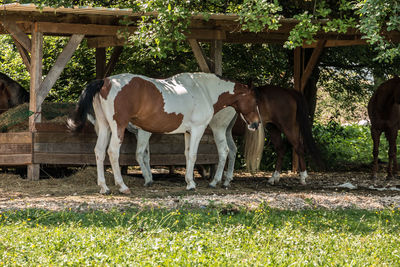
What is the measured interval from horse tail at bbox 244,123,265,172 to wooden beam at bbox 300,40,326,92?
2.37 m

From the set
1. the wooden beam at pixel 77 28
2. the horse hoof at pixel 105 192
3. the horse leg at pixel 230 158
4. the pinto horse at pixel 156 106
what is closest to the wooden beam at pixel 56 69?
the wooden beam at pixel 77 28

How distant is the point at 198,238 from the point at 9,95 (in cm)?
711

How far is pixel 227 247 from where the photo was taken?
206 inches

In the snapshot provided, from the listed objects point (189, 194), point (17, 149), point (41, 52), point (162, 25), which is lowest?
point (189, 194)

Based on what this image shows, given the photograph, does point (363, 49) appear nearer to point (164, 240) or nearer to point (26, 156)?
point (26, 156)

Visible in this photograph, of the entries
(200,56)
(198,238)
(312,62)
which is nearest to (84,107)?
(200,56)

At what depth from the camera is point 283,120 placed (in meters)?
11.1

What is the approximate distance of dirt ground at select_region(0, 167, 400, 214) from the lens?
25.4 feet

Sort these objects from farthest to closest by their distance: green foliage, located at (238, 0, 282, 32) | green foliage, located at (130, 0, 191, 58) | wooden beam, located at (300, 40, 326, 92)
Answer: wooden beam, located at (300, 40, 326, 92) < green foliage, located at (130, 0, 191, 58) < green foliage, located at (238, 0, 282, 32)

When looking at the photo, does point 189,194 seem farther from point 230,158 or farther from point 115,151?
point 230,158

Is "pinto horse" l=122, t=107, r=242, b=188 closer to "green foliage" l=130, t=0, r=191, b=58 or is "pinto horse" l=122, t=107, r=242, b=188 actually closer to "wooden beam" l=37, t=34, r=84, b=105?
"wooden beam" l=37, t=34, r=84, b=105

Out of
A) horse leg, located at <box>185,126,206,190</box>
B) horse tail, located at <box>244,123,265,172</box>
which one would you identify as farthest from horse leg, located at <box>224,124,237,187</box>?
horse leg, located at <box>185,126,206,190</box>

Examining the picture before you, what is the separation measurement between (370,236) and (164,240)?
2.06 meters

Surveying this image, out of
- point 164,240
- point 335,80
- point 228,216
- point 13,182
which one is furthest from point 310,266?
point 335,80
